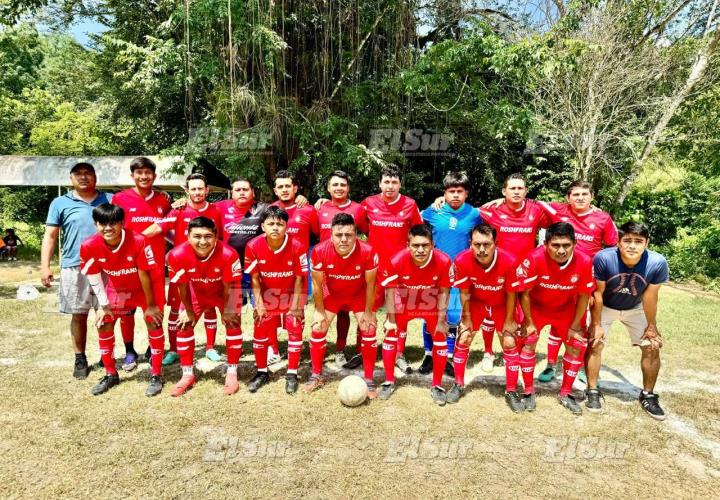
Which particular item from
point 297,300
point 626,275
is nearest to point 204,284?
point 297,300

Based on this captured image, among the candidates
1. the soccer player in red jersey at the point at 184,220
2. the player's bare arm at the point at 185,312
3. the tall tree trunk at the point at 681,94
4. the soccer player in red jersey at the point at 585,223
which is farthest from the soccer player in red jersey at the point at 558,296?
the tall tree trunk at the point at 681,94

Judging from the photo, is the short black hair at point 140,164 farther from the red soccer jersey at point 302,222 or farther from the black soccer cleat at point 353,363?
the black soccer cleat at point 353,363

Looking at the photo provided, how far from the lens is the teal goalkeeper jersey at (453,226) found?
507 centimetres

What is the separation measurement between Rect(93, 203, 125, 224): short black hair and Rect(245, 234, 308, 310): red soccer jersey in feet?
4.02

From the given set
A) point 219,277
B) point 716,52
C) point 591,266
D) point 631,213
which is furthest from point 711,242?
point 219,277

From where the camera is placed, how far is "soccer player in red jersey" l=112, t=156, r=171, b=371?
4.83 m

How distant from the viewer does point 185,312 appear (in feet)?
14.4

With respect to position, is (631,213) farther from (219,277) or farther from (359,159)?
(219,277)

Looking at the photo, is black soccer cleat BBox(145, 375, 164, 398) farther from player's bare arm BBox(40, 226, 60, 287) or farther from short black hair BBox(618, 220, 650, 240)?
short black hair BBox(618, 220, 650, 240)

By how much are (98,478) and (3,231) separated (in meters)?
20.1

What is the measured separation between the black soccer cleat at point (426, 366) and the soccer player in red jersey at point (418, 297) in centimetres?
59

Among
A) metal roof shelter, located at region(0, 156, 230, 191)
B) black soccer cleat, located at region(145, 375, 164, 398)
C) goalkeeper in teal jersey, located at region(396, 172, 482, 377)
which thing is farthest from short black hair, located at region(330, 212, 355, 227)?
Result: metal roof shelter, located at region(0, 156, 230, 191)

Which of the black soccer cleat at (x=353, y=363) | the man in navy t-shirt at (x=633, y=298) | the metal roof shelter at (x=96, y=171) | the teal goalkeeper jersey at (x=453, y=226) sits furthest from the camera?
the metal roof shelter at (x=96, y=171)

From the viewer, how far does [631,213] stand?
14.6m
